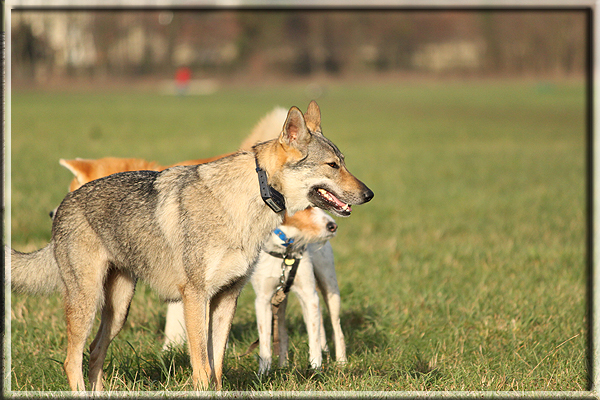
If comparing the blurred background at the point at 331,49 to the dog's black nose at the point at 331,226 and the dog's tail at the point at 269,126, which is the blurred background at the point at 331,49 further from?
the dog's black nose at the point at 331,226

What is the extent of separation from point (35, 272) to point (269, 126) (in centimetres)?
200

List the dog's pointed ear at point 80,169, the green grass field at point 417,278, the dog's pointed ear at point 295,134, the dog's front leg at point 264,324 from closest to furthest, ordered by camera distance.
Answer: the dog's pointed ear at point 295,134, the green grass field at point 417,278, the dog's front leg at point 264,324, the dog's pointed ear at point 80,169

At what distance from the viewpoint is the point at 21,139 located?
57.9ft

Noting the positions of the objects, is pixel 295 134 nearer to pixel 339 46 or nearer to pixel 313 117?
pixel 313 117

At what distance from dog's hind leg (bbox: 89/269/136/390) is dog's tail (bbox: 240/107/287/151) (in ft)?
4.60

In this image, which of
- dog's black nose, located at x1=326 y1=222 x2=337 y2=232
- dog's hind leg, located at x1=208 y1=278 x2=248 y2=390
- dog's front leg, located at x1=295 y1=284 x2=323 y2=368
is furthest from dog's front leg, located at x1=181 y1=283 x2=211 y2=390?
dog's black nose, located at x1=326 y1=222 x2=337 y2=232

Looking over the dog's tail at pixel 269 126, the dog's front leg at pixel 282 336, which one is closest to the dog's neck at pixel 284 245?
the dog's front leg at pixel 282 336

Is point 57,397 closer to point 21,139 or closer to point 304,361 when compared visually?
point 304,361

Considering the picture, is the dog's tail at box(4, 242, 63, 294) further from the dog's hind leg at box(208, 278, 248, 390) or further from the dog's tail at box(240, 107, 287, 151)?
the dog's tail at box(240, 107, 287, 151)

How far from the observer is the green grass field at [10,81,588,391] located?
418cm

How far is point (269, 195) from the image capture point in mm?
3391

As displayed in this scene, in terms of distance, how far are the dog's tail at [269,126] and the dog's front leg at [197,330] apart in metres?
1.56

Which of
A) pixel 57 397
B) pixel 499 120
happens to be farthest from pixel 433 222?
pixel 499 120

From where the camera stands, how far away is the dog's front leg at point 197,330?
3.43m
